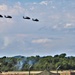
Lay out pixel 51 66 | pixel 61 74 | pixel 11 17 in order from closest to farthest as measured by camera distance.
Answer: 1. pixel 11 17
2. pixel 61 74
3. pixel 51 66

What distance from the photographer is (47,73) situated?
7944 centimetres

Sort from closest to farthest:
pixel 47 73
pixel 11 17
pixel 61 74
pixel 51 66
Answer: pixel 11 17 → pixel 47 73 → pixel 61 74 → pixel 51 66

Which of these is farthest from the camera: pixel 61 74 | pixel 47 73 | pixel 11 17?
pixel 61 74

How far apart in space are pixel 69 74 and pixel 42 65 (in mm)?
53993

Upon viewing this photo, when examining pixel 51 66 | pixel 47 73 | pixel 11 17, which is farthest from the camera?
pixel 51 66

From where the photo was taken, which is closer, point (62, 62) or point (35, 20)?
point (35, 20)

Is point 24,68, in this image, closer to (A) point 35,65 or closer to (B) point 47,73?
(A) point 35,65

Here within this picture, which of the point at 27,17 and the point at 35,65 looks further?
the point at 35,65

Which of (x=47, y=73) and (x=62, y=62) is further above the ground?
(x=62, y=62)

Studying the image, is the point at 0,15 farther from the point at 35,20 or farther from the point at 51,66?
the point at 51,66

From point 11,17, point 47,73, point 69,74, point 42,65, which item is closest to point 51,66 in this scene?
point 42,65

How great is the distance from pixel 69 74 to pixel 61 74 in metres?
3.14

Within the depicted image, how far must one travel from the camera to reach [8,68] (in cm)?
19850

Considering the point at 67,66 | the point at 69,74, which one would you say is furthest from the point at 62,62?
the point at 69,74
